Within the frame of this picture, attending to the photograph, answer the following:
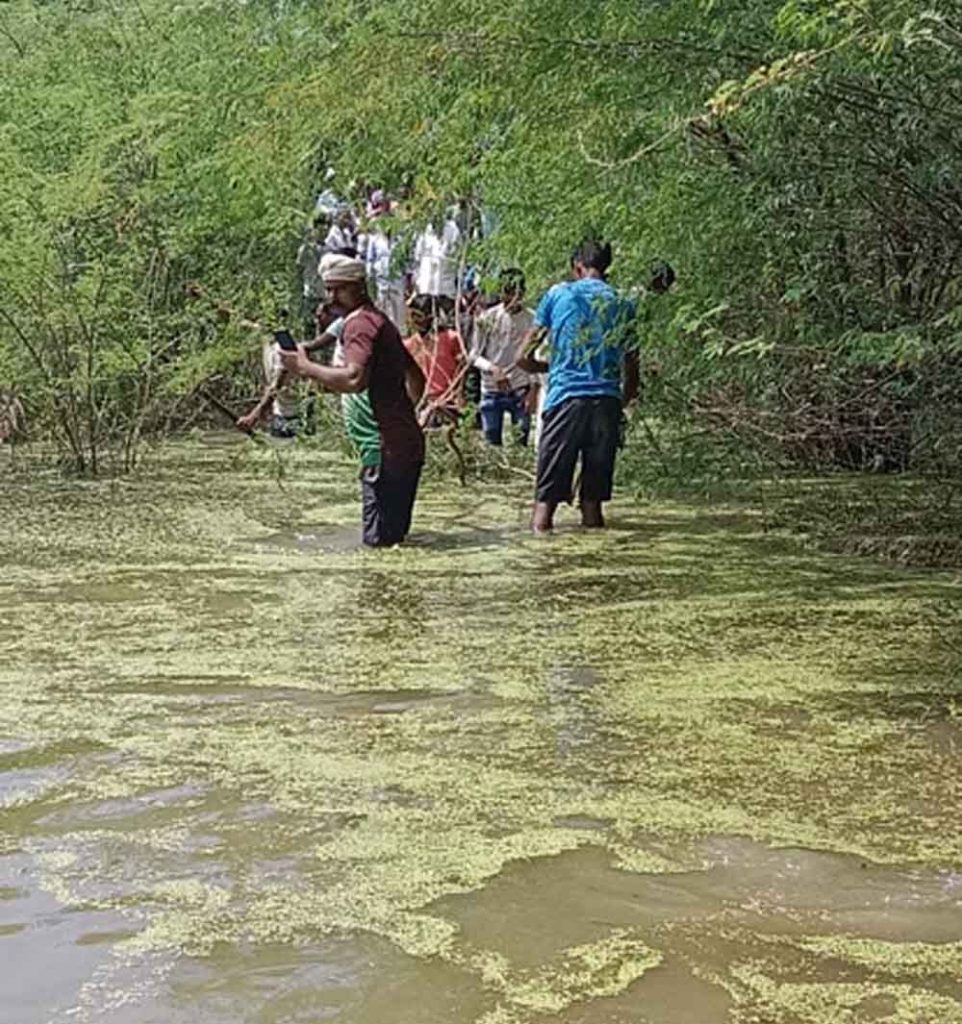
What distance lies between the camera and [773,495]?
9.35 metres

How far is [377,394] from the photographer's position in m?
7.79

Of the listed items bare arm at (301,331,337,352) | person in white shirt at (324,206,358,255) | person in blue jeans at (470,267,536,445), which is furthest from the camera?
person in white shirt at (324,206,358,255)

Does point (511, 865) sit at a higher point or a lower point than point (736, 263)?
lower

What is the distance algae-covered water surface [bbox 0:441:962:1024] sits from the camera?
3.15 m

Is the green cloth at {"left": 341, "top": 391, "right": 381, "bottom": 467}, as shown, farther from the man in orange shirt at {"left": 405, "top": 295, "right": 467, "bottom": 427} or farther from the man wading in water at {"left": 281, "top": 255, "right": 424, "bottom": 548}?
the man in orange shirt at {"left": 405, "top": 295, "right": 467, "bottom": 427}

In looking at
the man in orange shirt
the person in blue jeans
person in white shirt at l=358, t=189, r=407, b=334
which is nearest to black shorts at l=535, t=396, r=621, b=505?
the man in orange shirt

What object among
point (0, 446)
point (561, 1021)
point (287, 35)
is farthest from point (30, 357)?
point (561, 1021)

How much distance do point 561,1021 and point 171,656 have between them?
2.91m

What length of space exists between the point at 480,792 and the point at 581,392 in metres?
4.19

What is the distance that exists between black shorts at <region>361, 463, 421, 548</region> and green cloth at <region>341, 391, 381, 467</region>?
5 centimetres

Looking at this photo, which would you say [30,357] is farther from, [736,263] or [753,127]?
[753,127]

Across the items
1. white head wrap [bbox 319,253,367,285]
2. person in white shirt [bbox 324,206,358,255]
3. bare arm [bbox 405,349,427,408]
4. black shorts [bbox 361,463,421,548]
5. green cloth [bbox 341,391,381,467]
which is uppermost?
person in white shirt [bbox 324,206,358,255]

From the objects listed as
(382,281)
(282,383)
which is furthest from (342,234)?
(282,383)

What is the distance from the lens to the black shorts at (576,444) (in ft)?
27.0
